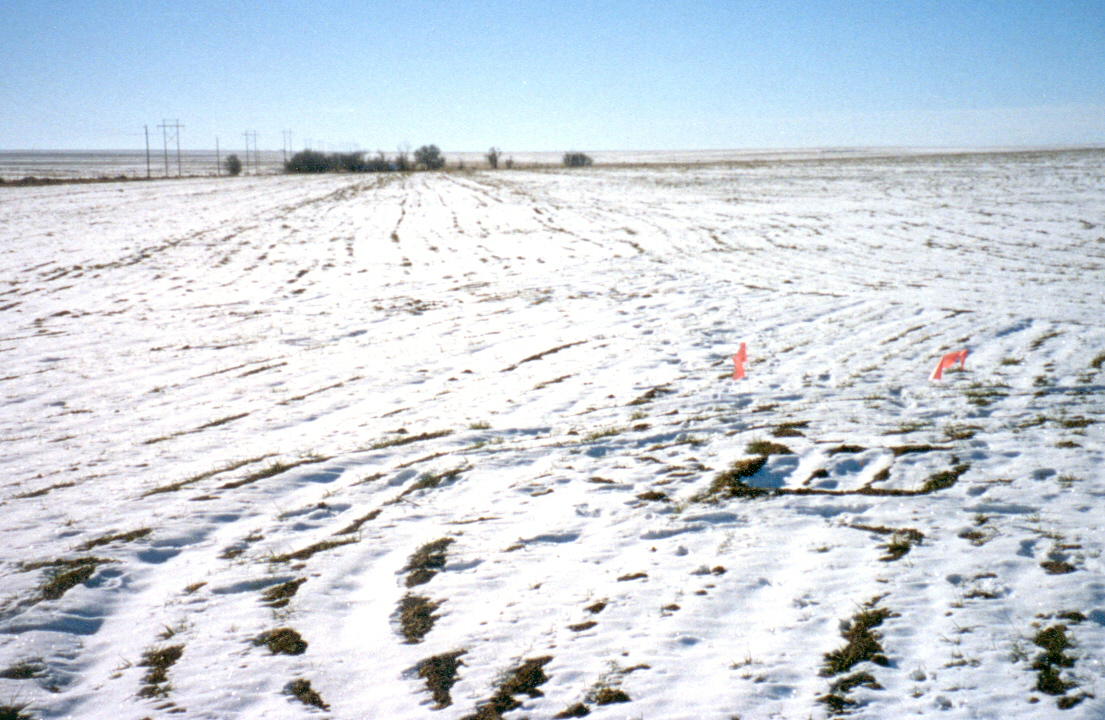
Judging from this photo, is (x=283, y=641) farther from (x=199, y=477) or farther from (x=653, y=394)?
(x=653, y=394)

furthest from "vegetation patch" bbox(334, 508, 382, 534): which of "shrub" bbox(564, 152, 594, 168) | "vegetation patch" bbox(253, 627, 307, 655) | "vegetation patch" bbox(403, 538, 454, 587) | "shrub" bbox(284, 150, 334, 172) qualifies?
"shrub" bbox(564, 152, 594, 168)

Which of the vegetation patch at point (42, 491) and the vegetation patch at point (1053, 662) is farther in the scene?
the vegetation patch at point (42, 491)

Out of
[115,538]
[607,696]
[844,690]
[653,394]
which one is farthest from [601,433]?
[115,538]

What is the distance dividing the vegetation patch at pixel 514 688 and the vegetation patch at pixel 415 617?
53cm

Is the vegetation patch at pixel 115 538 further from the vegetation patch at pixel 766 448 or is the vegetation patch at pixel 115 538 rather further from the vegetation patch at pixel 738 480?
the vegetation patch at pixel 766 448

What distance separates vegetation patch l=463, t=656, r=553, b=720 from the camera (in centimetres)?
315

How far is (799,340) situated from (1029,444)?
3499 millimetres

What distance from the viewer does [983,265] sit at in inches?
549

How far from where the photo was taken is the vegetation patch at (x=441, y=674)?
324 cm

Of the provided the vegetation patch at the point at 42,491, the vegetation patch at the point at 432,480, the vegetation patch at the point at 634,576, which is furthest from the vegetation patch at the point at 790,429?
the vegetation patch at the point at 42,491

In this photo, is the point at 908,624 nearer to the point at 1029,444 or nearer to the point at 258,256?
the point at 1029,444

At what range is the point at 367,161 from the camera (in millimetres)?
81625

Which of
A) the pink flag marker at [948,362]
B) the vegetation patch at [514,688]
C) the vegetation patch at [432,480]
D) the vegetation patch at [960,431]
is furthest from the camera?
the pink flag marker at [948,362]

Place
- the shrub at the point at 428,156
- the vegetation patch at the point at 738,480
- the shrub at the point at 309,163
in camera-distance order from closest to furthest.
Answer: the vegetation patch at the point at 738,480, the shrub at the point at 309,163, the shrub at the point at 428,156
